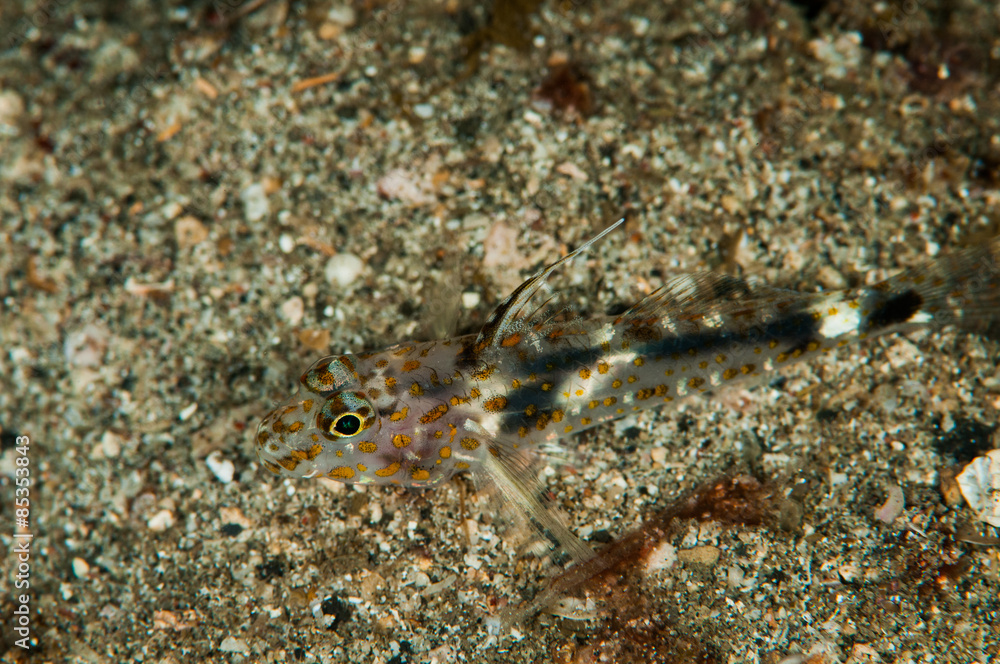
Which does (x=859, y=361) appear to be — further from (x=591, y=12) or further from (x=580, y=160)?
(x=591, y=12)

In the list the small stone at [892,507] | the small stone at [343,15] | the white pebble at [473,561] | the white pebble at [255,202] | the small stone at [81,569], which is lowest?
the small stone at [81,569]

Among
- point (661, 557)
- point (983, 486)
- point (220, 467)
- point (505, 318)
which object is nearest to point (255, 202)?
point (220, 467)

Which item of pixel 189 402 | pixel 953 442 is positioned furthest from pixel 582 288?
pixel 189 402

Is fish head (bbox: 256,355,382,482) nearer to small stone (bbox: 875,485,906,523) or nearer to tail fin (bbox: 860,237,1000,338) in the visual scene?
small stone (bbox: 875,485,906,523)

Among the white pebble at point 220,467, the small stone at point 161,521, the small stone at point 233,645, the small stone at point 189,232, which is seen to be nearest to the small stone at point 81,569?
the small stone at point 161,521

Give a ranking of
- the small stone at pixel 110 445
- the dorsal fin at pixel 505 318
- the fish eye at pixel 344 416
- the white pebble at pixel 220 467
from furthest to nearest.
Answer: the small stone at pixel 110 445 < the white pebble at pixel 220 467 < the dorsal fin at pixel 505 318 < the fish eye at pixel 344 416

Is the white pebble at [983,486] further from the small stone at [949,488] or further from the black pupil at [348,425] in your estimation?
the black pupil at [348,425]

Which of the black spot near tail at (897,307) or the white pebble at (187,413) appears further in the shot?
the white pebble at (187,413)
